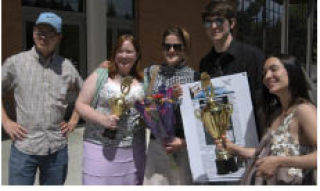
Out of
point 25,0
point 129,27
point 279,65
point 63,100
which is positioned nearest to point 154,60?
point 129,27

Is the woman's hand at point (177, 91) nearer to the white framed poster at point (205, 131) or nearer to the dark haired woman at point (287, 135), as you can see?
the white framed poster at point (205, 131)

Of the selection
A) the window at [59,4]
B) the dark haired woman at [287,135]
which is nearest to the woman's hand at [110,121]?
the dark haired woman at [287,135]

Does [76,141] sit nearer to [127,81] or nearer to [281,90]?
[127,81]

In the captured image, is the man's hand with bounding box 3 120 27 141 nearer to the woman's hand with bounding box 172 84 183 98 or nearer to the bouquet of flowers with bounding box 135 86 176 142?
the bouquet of flowers with bounding box 135 86 176 142

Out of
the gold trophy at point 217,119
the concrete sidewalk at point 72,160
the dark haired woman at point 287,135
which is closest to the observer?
the dark haired woman at point 287,135

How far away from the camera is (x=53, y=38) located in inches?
97.9

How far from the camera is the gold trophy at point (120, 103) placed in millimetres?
2367

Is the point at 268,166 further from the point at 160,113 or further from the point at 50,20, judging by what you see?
the point at 50,20

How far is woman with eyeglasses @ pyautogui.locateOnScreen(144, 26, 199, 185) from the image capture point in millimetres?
2363

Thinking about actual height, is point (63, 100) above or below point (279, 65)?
below

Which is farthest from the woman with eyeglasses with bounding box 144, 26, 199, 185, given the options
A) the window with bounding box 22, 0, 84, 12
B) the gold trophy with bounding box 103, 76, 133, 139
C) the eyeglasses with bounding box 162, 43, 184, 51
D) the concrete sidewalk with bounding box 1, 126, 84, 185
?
the window with bounding box 22, 0, 84, 12

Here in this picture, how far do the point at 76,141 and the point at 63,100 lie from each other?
3.44m

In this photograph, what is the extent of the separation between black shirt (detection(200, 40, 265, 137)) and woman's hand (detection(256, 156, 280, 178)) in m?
0.38

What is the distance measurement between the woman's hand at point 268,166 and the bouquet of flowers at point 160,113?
58 cm
